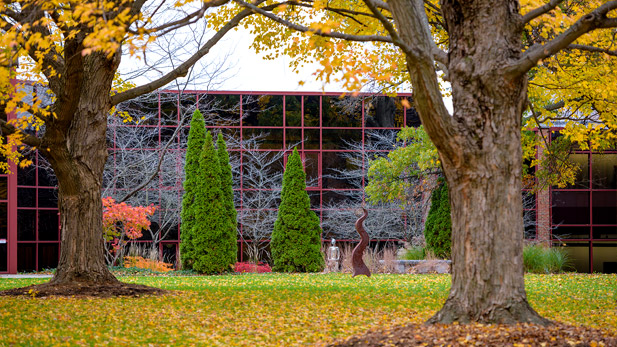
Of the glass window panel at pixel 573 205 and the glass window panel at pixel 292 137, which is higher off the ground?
the glass window panel at pixel 292 137

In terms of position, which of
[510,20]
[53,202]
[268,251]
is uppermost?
[510,20]

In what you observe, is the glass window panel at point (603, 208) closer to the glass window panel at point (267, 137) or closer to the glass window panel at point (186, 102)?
the glass window panel at point (267, 137)

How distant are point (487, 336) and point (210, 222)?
13.2 meters

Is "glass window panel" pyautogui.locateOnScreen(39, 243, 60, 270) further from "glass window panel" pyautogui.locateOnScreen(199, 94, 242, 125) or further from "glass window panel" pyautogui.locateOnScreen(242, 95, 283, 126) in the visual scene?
"glass window panel" pyautogui.locateOnScreen(242, 95, 283, 126)

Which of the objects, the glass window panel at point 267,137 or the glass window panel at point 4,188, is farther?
the glass window panel at point 267,137

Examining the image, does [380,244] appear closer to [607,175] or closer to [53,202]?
[607,175]

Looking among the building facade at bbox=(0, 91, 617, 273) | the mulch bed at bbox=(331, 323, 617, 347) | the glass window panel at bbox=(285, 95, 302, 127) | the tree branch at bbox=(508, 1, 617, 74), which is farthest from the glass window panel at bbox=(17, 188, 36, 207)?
the tree branch at bbox=(508, 1, 617, 74)

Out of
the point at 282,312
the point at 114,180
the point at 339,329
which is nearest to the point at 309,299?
the point at 282,312

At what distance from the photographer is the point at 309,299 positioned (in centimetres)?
1027

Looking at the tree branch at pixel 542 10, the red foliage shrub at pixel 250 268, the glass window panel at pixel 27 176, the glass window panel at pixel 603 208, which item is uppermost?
the tree branch at pixel 542 10

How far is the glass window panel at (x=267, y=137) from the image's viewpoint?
23438mm

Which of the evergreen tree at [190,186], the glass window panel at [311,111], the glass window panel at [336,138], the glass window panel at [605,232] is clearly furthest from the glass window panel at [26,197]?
the glass window panel at [605,232]

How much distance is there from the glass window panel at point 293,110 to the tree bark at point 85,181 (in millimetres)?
12569

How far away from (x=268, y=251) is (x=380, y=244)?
3.90m
